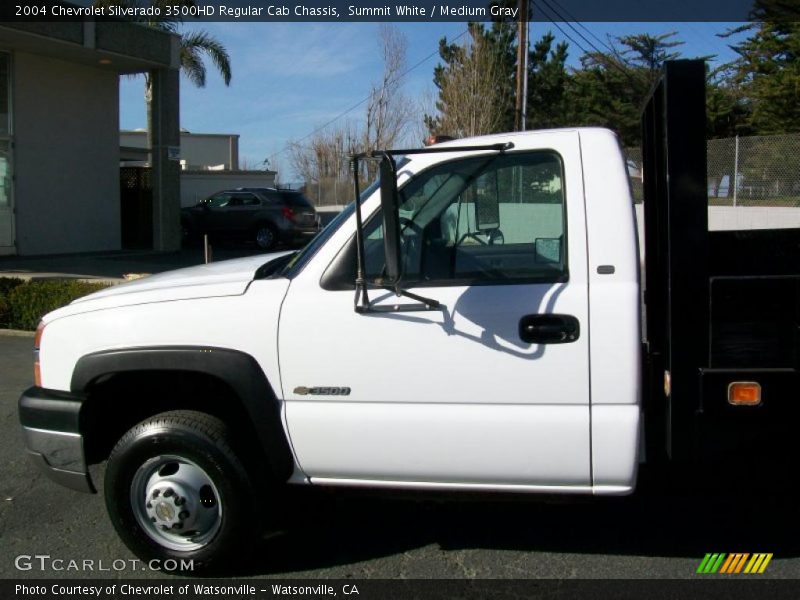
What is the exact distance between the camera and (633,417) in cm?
326

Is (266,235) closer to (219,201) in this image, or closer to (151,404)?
(219,201)

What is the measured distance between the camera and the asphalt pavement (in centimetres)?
378

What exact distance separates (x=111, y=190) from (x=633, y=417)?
62.6 ft

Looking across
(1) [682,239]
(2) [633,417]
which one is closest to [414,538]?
(2) [633,417]

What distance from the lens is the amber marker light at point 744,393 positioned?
322cm

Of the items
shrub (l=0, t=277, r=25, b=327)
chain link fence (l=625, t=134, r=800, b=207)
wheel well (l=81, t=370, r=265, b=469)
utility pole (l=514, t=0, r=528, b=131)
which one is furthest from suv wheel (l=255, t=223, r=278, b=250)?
wheel well (l=81, t=370, r=265, b=469)

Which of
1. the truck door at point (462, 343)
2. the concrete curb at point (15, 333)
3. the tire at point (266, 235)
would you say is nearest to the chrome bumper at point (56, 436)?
the truck door at point (462, 343)

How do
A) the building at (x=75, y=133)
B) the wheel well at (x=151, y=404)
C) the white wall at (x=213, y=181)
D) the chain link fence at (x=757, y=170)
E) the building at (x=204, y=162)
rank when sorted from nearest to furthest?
the wheel well at (x=151, y=404), the chain link fence at (x=757, y=170), the building at (x=75, y=133), the building at (x=204, y=162), the white wall at (x=213, y=181)

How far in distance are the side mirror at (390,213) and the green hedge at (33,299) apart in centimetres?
806

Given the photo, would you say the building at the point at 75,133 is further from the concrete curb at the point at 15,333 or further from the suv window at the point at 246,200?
the concrete curb at the point at 15,333

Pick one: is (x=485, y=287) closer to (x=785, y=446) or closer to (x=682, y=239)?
(x=682, y=239)

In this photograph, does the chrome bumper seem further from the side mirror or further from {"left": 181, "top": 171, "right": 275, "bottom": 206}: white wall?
{"left": 181, "top": 171, "right": 275, "bottom": 206}: white wall

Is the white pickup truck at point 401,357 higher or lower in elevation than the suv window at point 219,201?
lower

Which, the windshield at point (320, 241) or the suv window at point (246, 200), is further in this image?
the suv window at point (246, 200)
